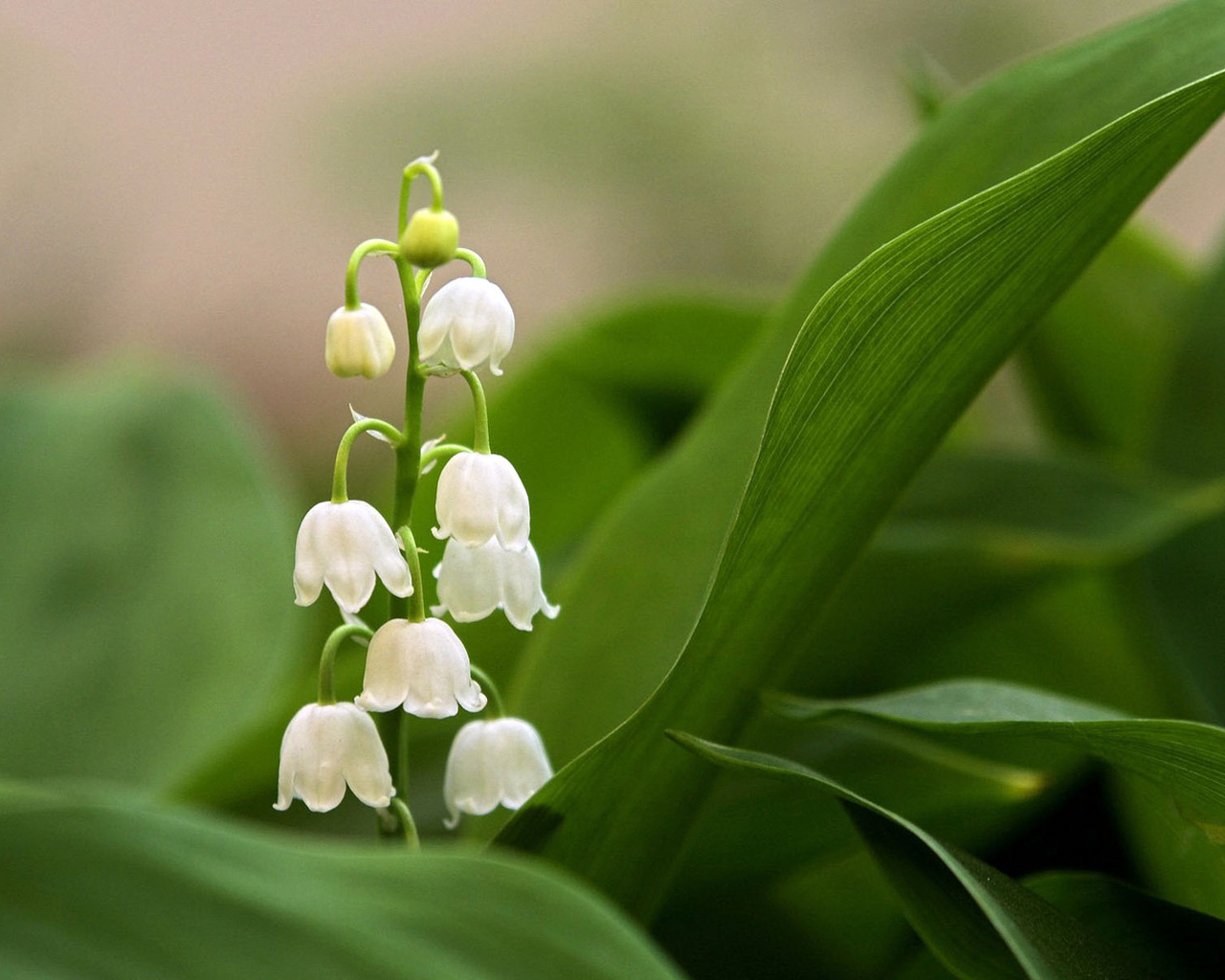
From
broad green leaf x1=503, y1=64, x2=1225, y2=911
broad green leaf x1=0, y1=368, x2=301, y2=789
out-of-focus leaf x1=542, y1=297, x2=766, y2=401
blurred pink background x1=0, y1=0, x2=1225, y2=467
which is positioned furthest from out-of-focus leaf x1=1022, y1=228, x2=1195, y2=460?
blurred pink background x1=0, y1=0, x2=1225, y2=467

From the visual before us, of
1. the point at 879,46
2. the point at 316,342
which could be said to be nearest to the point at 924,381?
the point at 316,342

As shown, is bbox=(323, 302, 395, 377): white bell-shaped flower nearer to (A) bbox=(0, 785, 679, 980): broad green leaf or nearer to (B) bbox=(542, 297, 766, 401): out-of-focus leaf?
(A) bbox=(0, 785, 679, 980): broad green leaf

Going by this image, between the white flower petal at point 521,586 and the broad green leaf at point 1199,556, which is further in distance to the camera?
the broad green leaf at point 1199,556

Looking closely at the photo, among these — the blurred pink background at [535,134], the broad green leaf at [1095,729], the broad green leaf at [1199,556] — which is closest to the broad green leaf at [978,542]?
the broad green leaf at [1199,556]

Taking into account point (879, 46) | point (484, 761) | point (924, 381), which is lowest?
point (484, 761)

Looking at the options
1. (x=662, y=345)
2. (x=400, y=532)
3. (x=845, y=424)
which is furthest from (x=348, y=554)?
(x=662, y=345)

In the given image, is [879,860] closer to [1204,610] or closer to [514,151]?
[1204,610]

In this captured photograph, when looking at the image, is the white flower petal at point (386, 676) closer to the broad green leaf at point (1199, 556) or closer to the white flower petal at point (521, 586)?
the white flower petal at point (521, 586)
